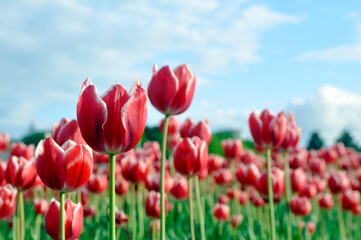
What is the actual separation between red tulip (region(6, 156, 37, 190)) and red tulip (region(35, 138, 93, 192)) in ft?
3.76

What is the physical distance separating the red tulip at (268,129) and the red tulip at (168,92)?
1095 millimetres

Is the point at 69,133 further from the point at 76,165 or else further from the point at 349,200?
the point at 349,200

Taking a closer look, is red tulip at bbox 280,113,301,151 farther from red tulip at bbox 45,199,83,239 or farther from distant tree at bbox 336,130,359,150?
distant tree at bbox 336,130,359,150

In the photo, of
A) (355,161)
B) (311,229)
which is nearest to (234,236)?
(311,229)

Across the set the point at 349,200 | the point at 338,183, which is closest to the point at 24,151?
the point at 349,200

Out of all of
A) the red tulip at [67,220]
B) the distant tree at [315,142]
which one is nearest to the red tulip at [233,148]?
the red tulip at [67,220]

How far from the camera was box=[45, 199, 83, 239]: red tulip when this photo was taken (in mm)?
2207

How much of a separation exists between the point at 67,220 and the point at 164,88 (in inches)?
36.8

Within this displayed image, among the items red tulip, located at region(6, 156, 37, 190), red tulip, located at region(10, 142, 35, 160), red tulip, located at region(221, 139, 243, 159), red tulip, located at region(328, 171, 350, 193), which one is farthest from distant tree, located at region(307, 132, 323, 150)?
red tulip, located at region(6, 156, 37, 190)

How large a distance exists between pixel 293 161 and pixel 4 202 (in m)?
5.98

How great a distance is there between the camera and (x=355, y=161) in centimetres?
1037

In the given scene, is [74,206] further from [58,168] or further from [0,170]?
[0,170]

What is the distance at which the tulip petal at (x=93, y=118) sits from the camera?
1.71 m

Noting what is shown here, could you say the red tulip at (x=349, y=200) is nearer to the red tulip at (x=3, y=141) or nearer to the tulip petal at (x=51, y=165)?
the tulip petal at (x=51, y=165)
